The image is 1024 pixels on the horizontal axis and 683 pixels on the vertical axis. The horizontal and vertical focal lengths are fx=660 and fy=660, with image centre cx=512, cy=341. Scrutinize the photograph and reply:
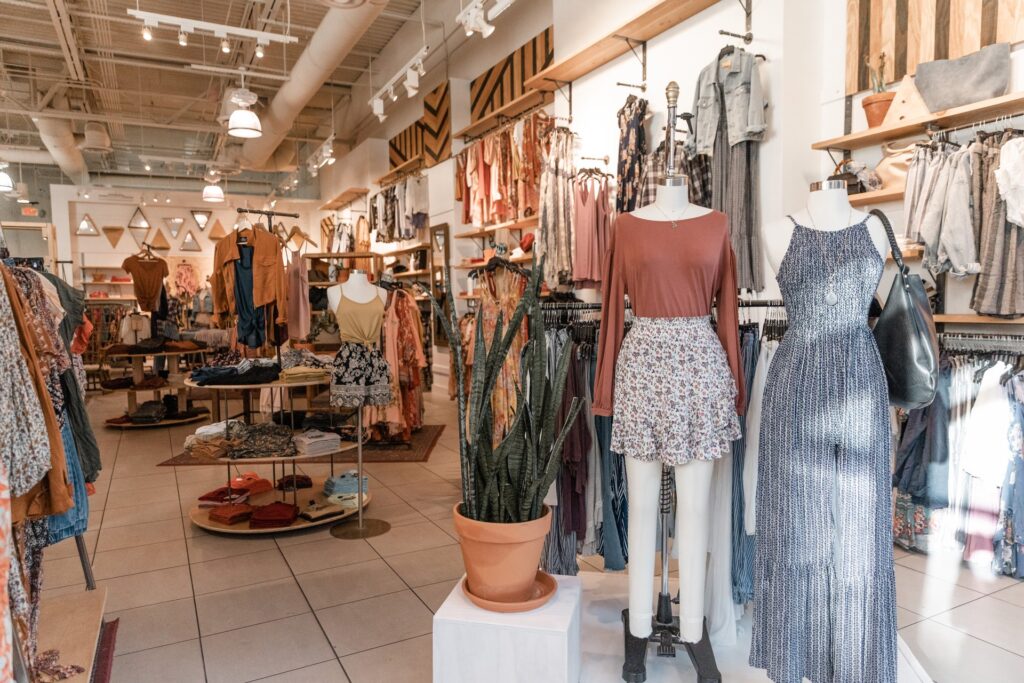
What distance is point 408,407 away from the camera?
20.9 feet

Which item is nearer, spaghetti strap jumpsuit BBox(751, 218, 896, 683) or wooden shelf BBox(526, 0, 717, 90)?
spaghetti strap jumpsuit BBox(751, 218, 896, 683)

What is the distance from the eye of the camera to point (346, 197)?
→ 1246cm

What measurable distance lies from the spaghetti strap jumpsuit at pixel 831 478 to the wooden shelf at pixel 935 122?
1.61 meters

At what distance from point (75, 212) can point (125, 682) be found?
44.8ft

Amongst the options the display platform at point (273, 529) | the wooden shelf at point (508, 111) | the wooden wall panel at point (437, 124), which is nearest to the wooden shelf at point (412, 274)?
the wooden wall panel at point (437, 124)

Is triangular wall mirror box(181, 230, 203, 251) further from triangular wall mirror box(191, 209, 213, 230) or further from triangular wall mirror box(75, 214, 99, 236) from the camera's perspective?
triangular wall mirror box(75, 214, 99, 236)

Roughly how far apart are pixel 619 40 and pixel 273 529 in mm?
3882

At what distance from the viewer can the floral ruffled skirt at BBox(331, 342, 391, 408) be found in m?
3.90

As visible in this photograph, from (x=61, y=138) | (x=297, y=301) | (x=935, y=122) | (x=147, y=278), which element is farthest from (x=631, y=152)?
(x=61, y=138)

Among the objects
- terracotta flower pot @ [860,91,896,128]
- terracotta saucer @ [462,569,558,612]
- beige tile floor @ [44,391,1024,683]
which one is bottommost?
beige tile floor @ [44,391,1024,683]

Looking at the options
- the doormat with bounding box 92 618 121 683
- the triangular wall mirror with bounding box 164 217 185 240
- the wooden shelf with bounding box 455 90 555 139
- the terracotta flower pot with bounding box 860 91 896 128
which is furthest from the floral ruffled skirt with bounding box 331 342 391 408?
the triangular wall mirror with bounding box 164 217 185 240

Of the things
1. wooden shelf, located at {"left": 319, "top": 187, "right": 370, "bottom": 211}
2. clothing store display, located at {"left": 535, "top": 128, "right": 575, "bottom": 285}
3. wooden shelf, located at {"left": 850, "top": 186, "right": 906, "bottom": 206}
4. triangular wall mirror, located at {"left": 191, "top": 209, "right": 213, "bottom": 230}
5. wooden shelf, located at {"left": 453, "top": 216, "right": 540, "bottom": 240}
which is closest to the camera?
wooden shelf, located at {"left": 850, "top": 186, "right": 906, "bottom": 206}

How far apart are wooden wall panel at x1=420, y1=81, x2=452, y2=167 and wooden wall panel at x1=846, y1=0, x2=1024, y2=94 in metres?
5.38

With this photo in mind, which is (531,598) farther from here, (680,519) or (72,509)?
(72,509)
